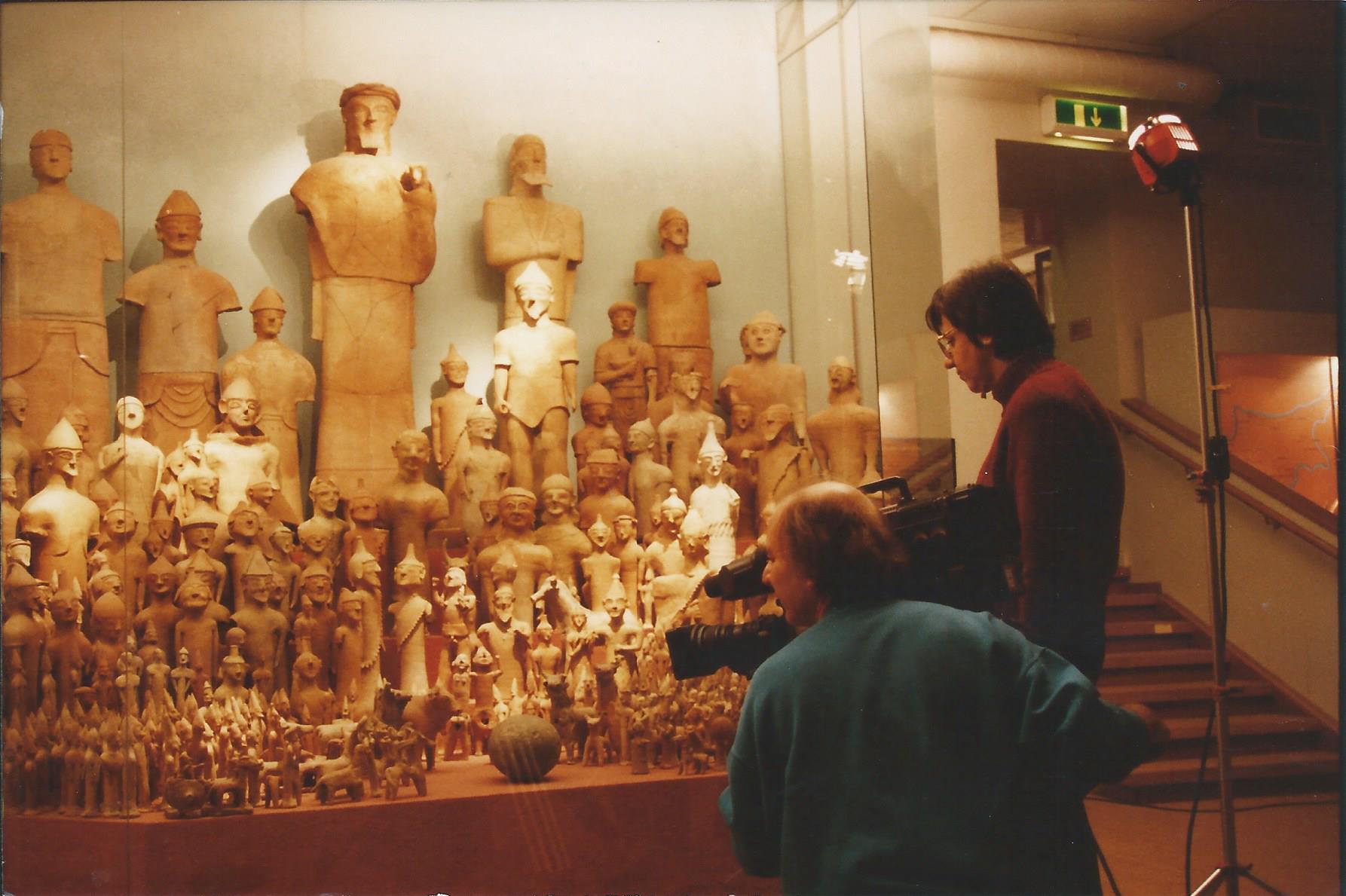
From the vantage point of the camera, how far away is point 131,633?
152 inches

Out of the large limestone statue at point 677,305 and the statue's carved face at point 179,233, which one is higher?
the statue's carved face at point 179,233

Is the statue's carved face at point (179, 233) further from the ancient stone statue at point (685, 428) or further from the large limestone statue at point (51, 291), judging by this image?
the ancient stone statue at point (685, 428)

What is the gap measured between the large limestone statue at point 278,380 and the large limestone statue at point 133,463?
33.6 inches

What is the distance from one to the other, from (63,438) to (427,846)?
5.30 feet

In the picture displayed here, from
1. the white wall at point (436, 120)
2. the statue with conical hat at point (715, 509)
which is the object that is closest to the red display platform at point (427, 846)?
the statue with conical hat at point (715, 509)

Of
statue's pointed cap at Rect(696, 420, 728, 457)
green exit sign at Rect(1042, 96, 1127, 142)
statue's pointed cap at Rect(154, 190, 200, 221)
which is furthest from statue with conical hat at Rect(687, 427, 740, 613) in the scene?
statue's pointed cap at Rect(154, 190, 200, 221)

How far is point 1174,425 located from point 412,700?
8.58 feet

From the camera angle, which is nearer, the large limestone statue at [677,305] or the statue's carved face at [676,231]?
the statue's carved face at [676,231]

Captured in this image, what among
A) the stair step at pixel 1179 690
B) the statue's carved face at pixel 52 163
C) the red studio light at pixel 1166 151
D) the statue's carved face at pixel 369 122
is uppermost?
the statue's carved face at pixel 369 122

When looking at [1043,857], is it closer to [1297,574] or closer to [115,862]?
[1297,574]

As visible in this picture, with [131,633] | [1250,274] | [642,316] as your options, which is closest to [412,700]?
[131,633]

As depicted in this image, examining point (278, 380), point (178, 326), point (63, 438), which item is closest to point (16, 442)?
point (63, 438)

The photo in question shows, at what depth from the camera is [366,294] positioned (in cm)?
573

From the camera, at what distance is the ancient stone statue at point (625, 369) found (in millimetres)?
6184
